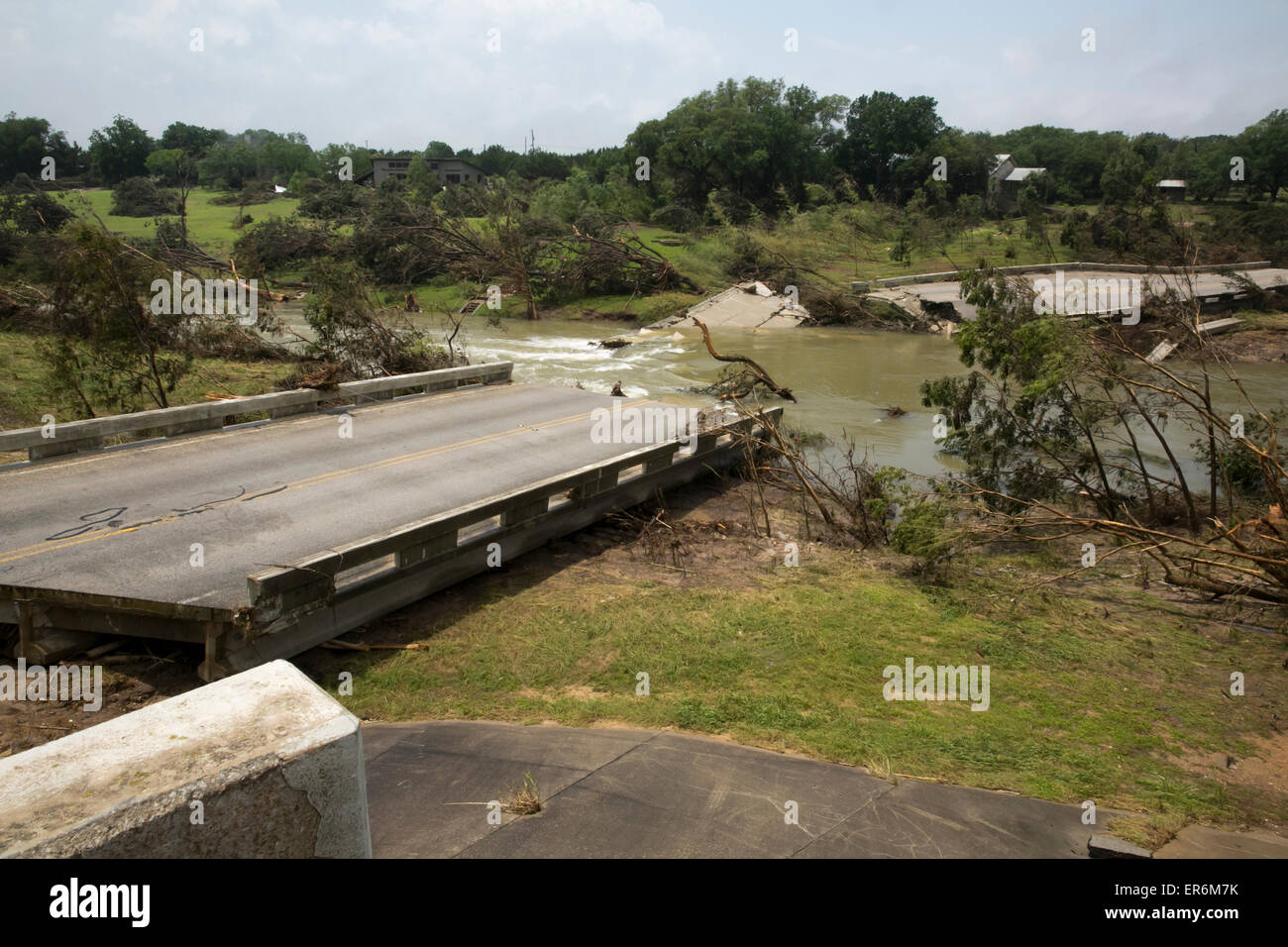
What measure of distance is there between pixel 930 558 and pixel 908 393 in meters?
15.9

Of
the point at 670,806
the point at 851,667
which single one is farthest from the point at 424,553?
the point at 670,806

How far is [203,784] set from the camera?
2852 mm

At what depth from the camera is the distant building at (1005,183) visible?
78750 mm

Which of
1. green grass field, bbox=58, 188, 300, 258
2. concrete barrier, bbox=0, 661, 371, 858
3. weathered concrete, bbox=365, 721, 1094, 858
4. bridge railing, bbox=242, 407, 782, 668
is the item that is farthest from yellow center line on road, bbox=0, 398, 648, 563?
green grass field, bbox=58, 188, 300, 258

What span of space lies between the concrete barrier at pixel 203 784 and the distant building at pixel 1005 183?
84.6 m

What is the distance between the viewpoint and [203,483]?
12.1m

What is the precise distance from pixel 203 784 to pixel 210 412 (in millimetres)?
13102

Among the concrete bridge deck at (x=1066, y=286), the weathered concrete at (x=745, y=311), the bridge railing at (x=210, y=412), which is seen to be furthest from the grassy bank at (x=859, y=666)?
the concrete bridge deck at (x=1066, y=286)

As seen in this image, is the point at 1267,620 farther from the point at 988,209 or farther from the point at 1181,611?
the point at 988,209

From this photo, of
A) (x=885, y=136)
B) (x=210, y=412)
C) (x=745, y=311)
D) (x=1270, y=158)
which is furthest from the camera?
(x=885, y=136)

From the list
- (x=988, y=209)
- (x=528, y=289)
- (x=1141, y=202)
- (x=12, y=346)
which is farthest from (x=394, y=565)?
(x=988, y=209)

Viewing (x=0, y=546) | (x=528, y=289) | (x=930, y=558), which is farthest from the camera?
(x=528, y=289)

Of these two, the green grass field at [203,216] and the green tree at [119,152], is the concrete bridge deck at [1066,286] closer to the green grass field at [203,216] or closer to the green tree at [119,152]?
the green grass field at [203,216]

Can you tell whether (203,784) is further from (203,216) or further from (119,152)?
(119,152)
